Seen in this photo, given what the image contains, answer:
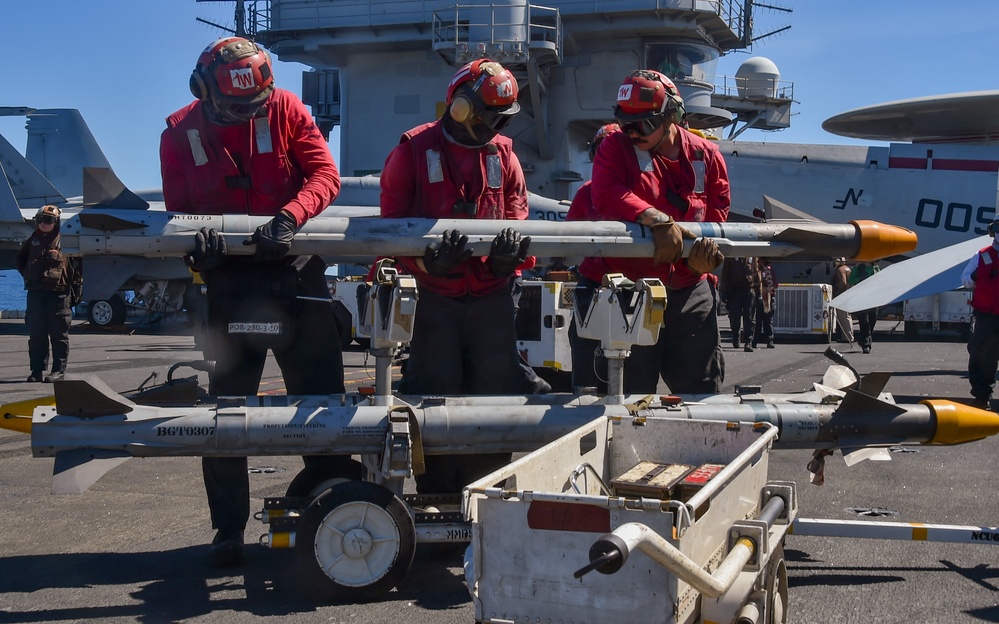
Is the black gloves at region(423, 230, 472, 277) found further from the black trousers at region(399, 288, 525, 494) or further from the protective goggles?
the protective goggles

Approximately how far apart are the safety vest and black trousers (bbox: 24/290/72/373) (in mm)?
10836

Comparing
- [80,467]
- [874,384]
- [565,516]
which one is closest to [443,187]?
[80,467]

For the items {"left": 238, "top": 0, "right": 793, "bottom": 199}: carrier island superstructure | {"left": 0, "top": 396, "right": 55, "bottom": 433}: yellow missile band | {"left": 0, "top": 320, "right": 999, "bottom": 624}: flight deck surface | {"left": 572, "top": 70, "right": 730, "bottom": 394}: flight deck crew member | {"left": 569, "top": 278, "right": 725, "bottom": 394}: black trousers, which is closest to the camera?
{"left": 0, "top": 320, "right": 999, "bottom": 624}: flight deck surface

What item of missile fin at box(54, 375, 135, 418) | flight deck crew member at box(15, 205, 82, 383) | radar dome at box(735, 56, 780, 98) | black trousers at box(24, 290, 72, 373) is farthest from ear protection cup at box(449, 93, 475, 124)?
radar dome at box(735, 56, 780, 98)

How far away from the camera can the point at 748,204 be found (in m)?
24.1

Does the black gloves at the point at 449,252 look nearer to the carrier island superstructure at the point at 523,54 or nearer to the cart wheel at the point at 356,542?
the cart wheel at the point at 356,542

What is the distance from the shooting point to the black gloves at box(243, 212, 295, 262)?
448cm

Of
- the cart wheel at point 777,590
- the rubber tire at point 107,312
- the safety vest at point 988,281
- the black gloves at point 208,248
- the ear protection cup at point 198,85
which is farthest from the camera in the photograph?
the rubber tire at point 107,312

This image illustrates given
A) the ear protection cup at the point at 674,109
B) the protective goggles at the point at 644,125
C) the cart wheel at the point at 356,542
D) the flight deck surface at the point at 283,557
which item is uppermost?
the ear protection cup at the point at 674,109

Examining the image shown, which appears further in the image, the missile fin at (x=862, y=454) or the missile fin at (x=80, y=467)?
the missile fin at (x=862, y=454)

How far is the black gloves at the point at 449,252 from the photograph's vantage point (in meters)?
4.66

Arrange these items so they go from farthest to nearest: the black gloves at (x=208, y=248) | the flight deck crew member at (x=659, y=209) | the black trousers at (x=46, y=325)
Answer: the black trousers at (x=46, y=325) < the flight deck crew member at (x=659, y=209) < the black gloves at (x=208, y=248)

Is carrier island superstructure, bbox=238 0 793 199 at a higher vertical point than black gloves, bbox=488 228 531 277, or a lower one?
higher

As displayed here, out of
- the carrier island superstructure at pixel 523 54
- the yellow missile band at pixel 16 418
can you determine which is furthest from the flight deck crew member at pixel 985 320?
the carrier island superstructure at pixel 523 54
